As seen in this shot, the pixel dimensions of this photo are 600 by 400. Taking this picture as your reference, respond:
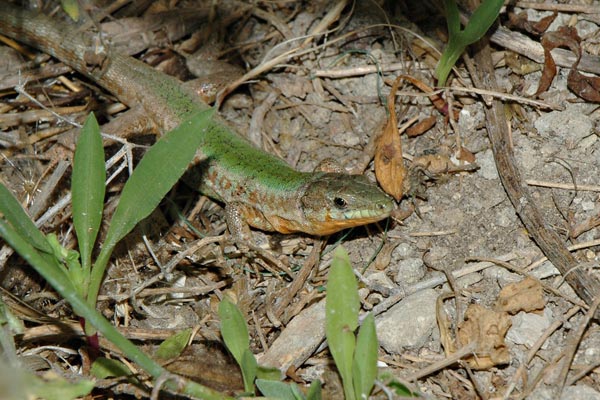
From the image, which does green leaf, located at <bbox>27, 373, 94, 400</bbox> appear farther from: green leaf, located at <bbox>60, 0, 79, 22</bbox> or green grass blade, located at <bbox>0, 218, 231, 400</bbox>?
green leaf, located at <bbox>60, 0, 79, 22</bbox>

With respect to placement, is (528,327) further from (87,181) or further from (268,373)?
(87,181)

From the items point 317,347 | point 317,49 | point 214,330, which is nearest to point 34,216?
point 214,330

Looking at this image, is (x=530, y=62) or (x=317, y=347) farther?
(x=530, y=62)

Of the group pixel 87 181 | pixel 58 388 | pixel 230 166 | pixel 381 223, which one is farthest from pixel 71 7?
pixel 58 388

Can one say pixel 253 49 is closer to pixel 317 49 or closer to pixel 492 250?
pixel 317 49

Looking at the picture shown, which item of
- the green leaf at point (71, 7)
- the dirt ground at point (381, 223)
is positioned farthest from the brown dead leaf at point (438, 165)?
the green leaf at point (71, 7)
